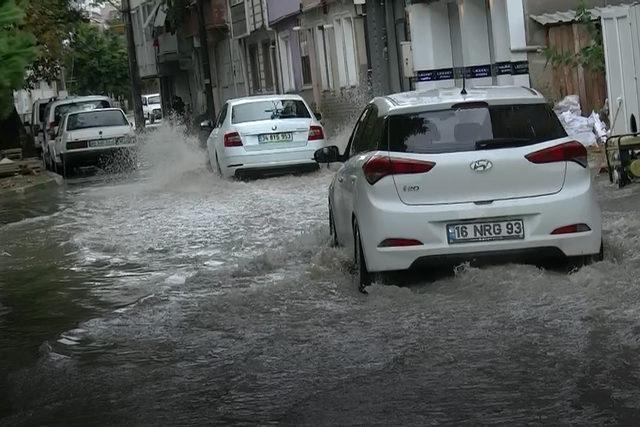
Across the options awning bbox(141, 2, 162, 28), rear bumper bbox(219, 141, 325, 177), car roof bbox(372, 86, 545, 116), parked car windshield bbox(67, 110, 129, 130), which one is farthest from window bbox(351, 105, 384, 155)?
awning bbox(141, 2, 162, 28)

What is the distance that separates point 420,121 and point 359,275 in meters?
1.29

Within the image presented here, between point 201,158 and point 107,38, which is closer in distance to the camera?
point 201,158

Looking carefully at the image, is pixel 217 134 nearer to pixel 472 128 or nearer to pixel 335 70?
pixel 472 128

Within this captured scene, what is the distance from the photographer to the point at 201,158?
1182 inches

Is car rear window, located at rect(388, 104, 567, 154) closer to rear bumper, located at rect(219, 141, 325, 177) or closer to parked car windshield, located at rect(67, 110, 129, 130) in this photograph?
rear bumper, located at rect(219, 141, 325, 177)

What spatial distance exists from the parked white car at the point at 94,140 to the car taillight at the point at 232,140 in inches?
419

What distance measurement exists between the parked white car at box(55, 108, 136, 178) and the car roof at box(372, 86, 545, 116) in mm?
23273

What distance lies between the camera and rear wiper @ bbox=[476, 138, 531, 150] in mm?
9805

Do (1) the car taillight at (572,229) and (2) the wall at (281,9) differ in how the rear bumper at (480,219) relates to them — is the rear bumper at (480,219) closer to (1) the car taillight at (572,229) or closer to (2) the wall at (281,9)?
(1) the car taillight at (572,229)

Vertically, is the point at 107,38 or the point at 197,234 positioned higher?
the point at 107,38

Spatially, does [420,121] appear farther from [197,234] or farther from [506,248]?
[197,234]

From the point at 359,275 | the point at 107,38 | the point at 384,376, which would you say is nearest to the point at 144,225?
the point at 359,275

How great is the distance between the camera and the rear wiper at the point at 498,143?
386 inches

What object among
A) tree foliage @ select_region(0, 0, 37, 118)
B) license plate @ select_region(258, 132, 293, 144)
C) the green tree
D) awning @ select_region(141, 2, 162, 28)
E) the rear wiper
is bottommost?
license plate @ select_region(258, 132, 293, 144)
